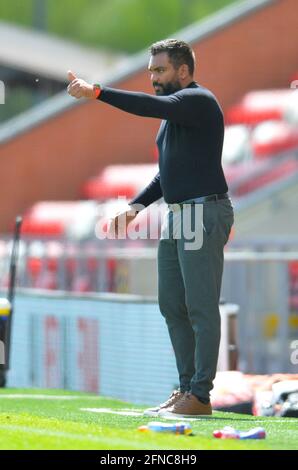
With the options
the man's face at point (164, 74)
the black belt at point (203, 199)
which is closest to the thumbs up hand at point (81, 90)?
the man's face at point (164, 74)

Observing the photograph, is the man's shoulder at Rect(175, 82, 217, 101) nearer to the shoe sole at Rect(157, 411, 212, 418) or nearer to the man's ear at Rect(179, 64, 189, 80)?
the man's ear at Rect(179, 64, 189, 80)

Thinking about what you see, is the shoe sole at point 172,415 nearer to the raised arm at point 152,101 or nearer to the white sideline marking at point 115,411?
the white sideline marking at point 115,411

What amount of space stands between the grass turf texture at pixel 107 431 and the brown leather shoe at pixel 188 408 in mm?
A: 87

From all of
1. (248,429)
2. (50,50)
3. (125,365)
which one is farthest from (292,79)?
(248,429)

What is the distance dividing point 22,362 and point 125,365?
194cm

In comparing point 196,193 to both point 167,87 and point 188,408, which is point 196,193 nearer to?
point 167,87

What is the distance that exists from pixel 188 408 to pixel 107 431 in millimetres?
1165

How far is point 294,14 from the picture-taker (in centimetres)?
2377

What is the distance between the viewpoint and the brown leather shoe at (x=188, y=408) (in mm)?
7930

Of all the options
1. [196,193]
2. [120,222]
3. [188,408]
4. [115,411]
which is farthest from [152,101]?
[115,411]

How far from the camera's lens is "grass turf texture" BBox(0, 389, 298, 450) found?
6.32 m

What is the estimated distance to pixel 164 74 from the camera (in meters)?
7.94

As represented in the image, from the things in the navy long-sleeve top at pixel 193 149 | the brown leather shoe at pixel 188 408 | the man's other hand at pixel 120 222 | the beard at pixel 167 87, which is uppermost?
the beard at pixel 167 87
